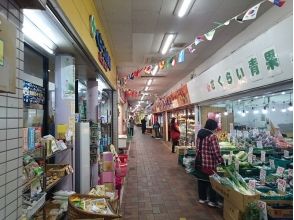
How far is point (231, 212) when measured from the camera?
451 centimetres

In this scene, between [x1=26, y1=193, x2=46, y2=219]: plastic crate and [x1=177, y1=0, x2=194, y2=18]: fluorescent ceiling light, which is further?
[x1=177, y1=0, x2=194, y2=18]: fluorescent ceiling light

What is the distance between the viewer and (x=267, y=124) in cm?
642

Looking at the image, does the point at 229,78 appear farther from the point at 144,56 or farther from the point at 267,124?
the point at 144,56

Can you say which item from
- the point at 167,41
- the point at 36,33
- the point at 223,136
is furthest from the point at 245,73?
the point at 36,33

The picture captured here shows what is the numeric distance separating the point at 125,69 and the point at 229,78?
243 inches

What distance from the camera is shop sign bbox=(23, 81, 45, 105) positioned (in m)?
3.85

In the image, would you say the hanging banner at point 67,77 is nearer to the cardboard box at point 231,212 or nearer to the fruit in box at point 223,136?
the cardboard box at point 231,212

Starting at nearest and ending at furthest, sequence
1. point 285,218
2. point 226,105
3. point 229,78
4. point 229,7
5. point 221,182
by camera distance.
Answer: point 285,218 < point 221,182 < point 229,7 < point 229,78 < point 226,105

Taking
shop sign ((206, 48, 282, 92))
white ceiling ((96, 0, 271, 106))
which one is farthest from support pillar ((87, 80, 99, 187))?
shop sign ((206, 48, 282, 92))

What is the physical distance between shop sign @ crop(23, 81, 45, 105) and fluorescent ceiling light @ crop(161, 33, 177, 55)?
3751 mm

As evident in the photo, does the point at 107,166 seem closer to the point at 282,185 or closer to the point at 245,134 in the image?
the point at 282,185

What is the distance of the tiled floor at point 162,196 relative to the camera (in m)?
5.26

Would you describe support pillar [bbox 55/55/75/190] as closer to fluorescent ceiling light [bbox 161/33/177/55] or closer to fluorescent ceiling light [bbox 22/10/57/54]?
fluorescent ceiling light [bbox 22/10/57/54]

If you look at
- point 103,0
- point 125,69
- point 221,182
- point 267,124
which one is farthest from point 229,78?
point 125,69
